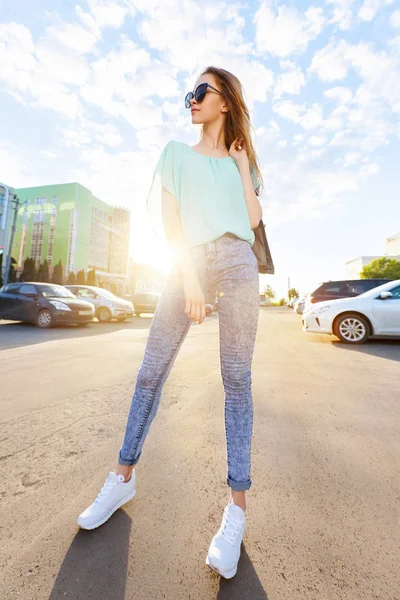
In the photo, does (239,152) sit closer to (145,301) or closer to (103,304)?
(103,304)

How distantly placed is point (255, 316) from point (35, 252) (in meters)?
53.4

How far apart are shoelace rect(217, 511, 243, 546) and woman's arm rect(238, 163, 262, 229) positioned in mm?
1142

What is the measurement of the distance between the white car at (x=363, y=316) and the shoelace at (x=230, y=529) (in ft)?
19.6

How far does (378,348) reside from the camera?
577cm

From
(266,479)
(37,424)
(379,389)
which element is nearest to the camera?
(266,479)

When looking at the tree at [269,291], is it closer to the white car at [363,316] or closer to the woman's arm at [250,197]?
the white car at [363,316]

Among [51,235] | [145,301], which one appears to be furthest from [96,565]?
[51,235]

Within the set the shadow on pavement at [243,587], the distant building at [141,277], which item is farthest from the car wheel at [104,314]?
the distant building at [141,277]

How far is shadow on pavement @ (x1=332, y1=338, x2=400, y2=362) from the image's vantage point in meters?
5.03

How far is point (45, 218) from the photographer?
155 ft

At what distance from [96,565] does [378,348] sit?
6.11m

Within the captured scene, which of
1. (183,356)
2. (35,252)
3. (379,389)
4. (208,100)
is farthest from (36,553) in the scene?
(35,252)

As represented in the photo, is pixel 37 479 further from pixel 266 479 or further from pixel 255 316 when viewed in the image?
pixel 255 316

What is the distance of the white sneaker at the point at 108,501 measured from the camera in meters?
1.13
